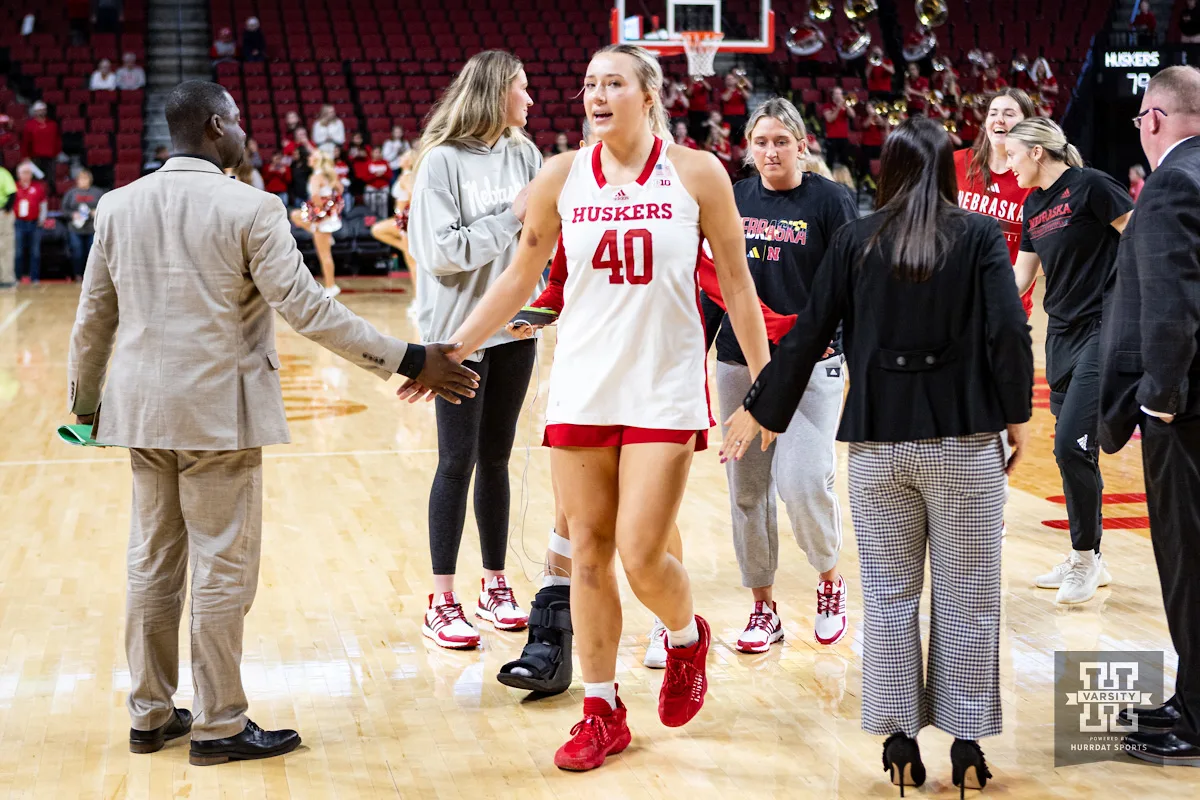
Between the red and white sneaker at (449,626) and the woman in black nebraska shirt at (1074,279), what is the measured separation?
208cm

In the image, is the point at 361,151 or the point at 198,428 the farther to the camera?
the point at 361,151

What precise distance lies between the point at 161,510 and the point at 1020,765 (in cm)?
221

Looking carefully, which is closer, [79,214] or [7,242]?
[79,214]

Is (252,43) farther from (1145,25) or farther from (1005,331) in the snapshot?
(1005,331)

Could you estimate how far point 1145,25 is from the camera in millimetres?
20562

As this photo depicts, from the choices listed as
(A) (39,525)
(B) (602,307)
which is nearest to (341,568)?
(A) (39,525)

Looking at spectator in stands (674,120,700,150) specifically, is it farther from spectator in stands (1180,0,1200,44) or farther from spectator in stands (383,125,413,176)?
spectator in stands (1180,0,1200,44)

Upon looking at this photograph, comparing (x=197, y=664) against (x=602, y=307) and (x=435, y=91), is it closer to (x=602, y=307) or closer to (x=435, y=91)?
(x=602, y=307)

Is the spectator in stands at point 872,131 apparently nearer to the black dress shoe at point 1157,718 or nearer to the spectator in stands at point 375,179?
the spectator in stands at point 375,179

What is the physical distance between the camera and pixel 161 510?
3221 millimetres

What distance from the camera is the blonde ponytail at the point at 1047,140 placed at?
4.41 metres

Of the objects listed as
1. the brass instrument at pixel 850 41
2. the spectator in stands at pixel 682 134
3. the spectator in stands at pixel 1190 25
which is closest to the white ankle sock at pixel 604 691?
the spectator in stands at pixel 682 134

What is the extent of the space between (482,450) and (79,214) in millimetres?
13968

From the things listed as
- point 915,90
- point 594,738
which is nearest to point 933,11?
point 915,90
